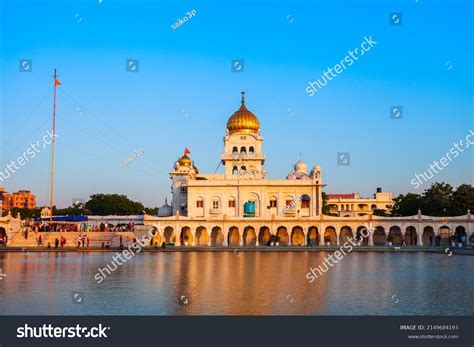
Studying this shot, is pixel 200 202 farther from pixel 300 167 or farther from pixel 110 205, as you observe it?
pixel 110 205

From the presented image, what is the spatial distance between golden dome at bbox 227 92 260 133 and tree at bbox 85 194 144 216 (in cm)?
3191

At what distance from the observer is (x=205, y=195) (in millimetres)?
68062

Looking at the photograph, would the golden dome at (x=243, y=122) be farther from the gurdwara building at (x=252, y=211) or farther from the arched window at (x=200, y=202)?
the arched window at (x=200, y=202)

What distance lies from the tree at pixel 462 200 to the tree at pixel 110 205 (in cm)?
5296

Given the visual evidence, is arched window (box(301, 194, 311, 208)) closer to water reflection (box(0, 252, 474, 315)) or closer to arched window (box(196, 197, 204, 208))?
arched window (box(196, 197, 204, 208))

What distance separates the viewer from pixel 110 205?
96.9m

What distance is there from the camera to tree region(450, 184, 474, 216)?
64812 millimetres

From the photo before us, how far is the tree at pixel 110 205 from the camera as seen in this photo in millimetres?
96812

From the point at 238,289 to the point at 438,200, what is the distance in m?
49.9

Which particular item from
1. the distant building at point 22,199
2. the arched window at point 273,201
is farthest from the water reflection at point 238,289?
the distant building at point 22,199

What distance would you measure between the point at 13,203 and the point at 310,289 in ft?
547

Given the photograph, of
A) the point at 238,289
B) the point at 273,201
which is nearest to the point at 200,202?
the point at 273,201

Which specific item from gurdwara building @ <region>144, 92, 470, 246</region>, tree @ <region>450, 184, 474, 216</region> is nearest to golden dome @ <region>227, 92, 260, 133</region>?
gurdwara building @ <region>144, 92, 470, 246</region>
